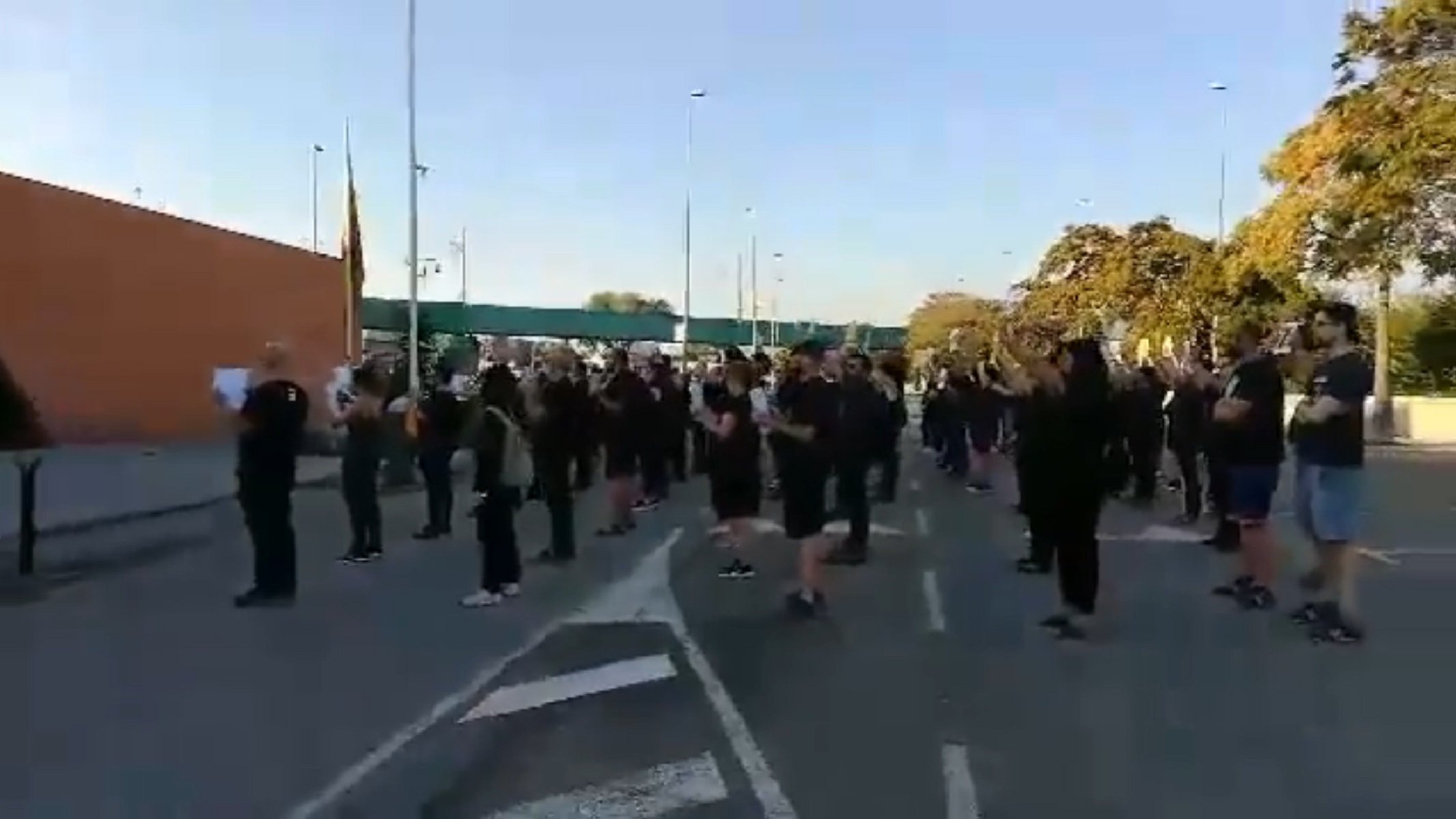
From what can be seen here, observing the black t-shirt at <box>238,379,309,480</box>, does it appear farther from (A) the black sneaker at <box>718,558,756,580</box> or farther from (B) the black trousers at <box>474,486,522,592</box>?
(A) the black sneaker at <box>718,558,756,580</box>

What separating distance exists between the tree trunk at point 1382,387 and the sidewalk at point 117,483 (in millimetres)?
25311

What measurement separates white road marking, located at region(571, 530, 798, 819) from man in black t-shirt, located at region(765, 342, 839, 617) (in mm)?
830

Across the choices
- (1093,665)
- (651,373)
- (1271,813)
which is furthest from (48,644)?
(651,373)

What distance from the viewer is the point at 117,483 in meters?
23.6

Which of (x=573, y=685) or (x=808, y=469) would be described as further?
(x=808, y=469)

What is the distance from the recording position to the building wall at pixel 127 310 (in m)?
32.0

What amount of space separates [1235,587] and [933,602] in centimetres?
197

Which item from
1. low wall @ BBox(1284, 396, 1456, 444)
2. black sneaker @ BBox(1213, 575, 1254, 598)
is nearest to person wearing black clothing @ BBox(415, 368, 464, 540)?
black sneaker @ BBox(1213, 575, 1254, 598)

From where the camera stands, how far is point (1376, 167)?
33125 millimetres

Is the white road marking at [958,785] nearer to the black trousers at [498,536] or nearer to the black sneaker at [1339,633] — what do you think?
the black sneaker at [1339,633]

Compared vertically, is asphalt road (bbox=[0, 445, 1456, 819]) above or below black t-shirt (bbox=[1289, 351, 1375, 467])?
below

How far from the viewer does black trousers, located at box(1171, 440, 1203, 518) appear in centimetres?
1767

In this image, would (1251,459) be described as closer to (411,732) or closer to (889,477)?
(411,732)

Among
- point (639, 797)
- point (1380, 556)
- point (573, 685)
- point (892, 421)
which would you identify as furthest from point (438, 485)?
point (639, 797)
